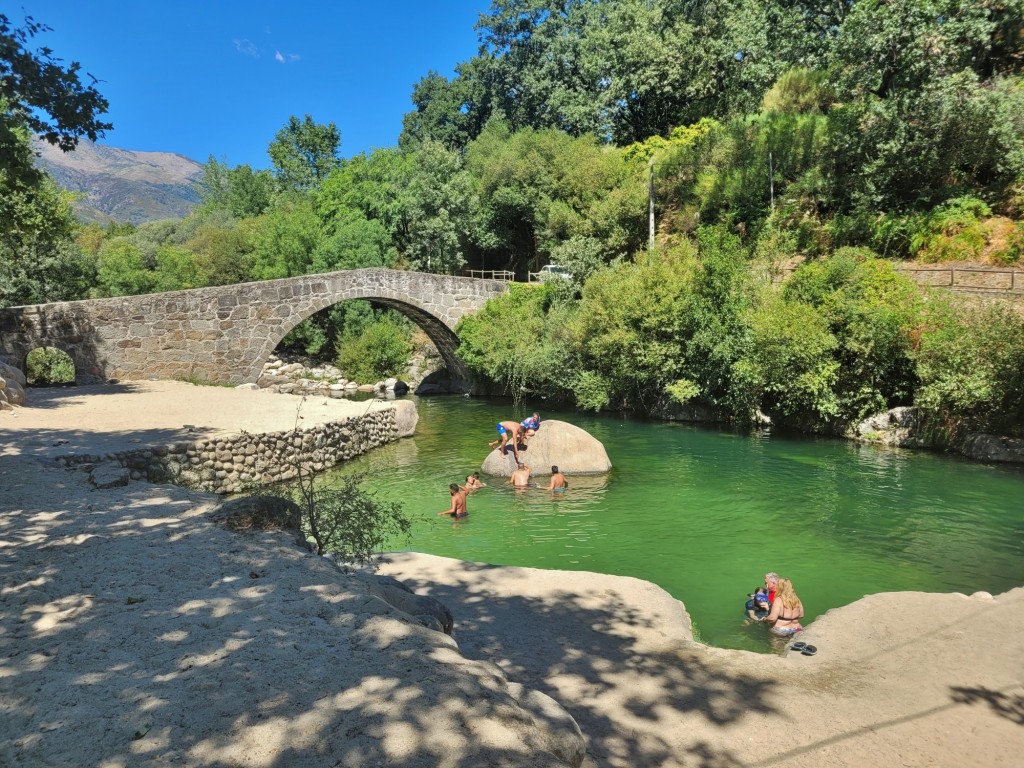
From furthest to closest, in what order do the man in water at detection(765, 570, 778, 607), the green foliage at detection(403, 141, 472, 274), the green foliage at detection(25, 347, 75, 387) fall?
1. the green foliage at detection(403, 141, 472, 274)
2. the green foliage at detection(25, 347, 75, 387)
3. the man in water at detection(765, 570, 778, 607)

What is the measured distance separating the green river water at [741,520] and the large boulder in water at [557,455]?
13.7 inches

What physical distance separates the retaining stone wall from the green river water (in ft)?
2.11

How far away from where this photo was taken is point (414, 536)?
10180 millimetres

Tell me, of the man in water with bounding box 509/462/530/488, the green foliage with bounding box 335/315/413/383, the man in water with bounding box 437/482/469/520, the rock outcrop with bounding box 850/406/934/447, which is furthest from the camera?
the green foliage with bounding box 335/315/413/383

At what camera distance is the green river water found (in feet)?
27.6

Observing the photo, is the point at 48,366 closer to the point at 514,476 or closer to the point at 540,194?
the point at 540,194

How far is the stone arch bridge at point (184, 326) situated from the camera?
1902 cm

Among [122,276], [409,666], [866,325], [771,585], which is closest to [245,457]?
[771,585]

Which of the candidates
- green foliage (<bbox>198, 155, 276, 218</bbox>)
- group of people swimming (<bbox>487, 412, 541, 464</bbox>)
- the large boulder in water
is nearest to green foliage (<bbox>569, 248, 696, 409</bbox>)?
the large boulder in water

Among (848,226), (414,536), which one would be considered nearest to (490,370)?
(848,226)

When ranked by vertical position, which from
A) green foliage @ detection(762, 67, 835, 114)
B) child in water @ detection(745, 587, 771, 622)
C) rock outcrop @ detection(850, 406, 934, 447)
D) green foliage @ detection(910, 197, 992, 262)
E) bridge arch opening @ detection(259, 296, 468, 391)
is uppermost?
green foliage @ detection(762, 67, 835, 114)

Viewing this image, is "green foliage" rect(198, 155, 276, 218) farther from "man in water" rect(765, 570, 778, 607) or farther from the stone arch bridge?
"man in water" rect(765, 570, 778, 607)

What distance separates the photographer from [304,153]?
49.7 metres

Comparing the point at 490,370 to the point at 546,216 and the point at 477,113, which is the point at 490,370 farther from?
the point at 477,113
